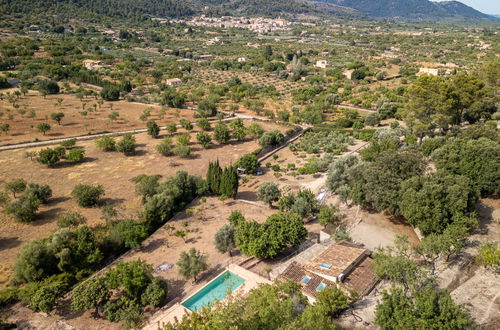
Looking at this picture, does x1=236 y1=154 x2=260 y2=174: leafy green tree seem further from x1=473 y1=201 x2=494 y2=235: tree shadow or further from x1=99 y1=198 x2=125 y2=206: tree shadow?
x1=473 y1=201 x2=494 y2=235: tree shadow

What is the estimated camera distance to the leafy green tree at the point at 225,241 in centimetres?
2462

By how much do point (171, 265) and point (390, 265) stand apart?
15264mm

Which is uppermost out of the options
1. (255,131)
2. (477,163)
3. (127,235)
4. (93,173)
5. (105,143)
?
(477,163)

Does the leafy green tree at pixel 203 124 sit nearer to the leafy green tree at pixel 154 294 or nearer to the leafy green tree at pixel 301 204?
the leafy green tree at pixel 301 204

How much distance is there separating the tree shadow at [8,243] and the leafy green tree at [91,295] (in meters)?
10.4

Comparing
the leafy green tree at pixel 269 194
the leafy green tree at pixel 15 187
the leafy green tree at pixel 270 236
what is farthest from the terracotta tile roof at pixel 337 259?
the leafy green tree at pixel 15 187

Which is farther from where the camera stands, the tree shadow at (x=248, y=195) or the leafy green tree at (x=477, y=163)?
the tree shadow at (x=248, y=195)

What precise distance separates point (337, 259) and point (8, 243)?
85.0ft

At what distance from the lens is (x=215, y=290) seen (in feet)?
70.6

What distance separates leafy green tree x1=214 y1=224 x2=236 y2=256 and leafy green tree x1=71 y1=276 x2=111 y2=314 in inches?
319

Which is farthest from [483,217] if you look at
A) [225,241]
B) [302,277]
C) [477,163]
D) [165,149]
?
[165,149]

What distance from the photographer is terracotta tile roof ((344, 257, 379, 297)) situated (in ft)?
64.3

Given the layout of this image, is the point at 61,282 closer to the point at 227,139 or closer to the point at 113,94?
the point at 227,139

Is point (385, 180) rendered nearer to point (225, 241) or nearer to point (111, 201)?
point (225, 241)
